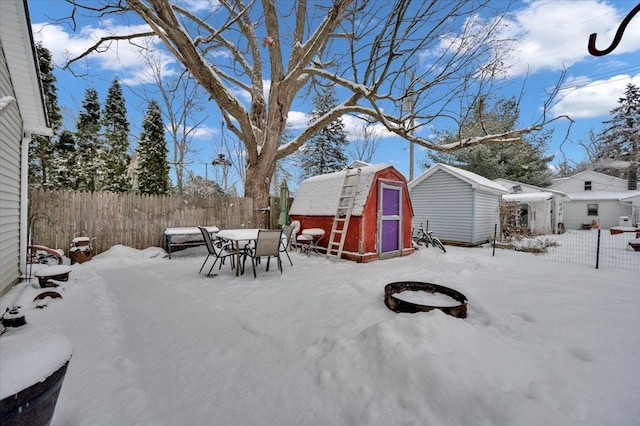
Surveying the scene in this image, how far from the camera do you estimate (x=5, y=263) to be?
3902 millimetres

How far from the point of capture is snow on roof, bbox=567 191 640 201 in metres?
20.4

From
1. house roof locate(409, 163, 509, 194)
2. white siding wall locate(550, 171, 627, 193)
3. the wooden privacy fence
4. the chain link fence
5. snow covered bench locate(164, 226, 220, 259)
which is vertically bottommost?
the chain link fence

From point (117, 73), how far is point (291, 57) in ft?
37.8

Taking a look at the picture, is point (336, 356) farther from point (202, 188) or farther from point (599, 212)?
point (599, 212)

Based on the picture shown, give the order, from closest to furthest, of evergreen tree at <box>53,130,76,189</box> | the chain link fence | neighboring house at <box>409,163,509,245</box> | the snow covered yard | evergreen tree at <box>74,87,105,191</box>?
the snow covered yard < the chain link fence < neighboring house at <box>409,163,509,245</box> < evergreen tree at <box>53,130,76,189</box> < evergreen tree at <box>74,87,105,191</box>

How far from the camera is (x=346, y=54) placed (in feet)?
17.1

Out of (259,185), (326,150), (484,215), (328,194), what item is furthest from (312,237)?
(326,150)

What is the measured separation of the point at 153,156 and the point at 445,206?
45.1 feet

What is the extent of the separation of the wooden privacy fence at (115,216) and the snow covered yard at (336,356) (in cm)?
262

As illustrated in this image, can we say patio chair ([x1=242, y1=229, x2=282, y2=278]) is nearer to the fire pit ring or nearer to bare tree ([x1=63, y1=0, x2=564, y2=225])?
the fire pit ring

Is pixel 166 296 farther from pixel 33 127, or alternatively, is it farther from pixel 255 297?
pixel 33 127

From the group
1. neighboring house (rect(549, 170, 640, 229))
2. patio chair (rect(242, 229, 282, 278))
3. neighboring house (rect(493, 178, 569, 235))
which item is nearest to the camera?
patio chair (rect(242, 229, 282, 278))

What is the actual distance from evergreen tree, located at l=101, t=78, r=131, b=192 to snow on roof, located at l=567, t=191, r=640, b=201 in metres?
31.6

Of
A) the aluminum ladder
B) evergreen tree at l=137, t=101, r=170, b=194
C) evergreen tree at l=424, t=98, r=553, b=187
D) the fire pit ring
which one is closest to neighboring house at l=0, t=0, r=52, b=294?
the fire pit ring
